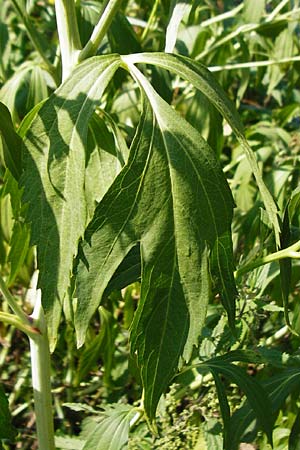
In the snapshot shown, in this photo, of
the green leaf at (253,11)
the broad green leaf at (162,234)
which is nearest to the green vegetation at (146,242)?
the broad green leaf at (162,234)

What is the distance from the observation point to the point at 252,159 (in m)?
0.99

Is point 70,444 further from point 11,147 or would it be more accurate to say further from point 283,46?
point 283,46

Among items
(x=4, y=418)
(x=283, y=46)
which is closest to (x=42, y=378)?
(x=4, y=418)

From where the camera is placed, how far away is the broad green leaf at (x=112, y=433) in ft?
4.18

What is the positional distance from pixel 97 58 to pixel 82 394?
50.3 inches

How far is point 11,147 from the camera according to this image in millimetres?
1025

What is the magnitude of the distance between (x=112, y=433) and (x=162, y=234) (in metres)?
0.47

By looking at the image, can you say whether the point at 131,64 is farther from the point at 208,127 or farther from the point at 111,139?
the point at 208,127

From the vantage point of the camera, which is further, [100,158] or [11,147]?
[100,158]

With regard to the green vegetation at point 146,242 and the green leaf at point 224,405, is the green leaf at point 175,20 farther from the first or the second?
the green leaf at point 224,405

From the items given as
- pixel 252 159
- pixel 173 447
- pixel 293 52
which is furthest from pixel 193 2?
pixel 293 52

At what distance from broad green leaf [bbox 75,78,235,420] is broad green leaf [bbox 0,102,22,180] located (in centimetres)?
15

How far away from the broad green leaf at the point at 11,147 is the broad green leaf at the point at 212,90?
158 millimetres

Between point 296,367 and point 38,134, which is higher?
point 38,134
